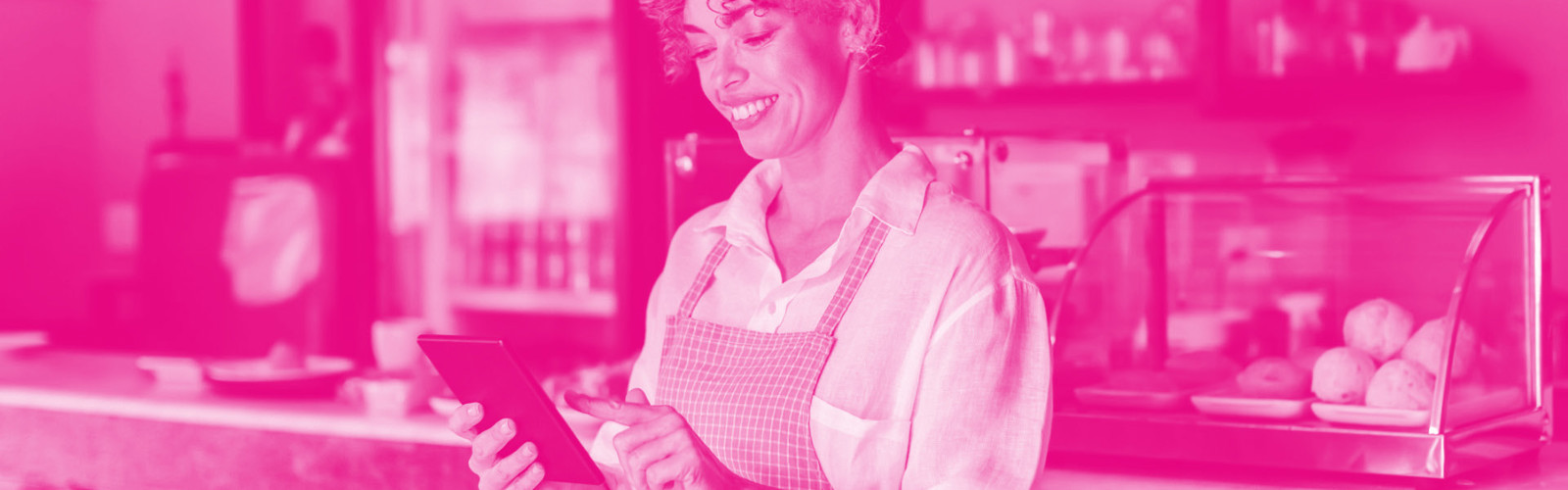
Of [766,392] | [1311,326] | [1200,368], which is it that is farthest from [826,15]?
[1311,326]

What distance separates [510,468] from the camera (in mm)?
1585

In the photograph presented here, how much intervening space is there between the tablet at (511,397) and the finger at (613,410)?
0.04 m

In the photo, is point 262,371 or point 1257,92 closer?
point 262,371

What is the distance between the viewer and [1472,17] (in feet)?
14.2

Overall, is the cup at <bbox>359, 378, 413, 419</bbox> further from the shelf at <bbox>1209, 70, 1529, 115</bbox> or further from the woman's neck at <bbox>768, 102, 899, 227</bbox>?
the shelf at <bbox>1209, 70, 1529, 115</bbox>

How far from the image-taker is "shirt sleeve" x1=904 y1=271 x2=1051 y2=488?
148 centimetres

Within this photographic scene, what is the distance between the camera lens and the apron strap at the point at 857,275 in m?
1.59

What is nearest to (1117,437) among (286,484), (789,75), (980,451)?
(980,451)

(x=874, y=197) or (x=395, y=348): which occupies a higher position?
(x=874, y=197)

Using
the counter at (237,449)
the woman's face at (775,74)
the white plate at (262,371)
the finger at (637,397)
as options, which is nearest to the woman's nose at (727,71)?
the woman's face at (775,74)

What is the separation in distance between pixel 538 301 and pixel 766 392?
2.95 m

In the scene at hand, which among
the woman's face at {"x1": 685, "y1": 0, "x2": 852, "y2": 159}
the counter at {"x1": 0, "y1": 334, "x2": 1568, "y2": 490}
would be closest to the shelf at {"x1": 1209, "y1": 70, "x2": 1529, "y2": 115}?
the counter at {"x1": 0, "y1": 334, "x2": 1568, "y2": 490}

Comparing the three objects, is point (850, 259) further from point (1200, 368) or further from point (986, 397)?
point (1200, 368)

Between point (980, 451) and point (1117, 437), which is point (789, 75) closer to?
point (980, 451)
